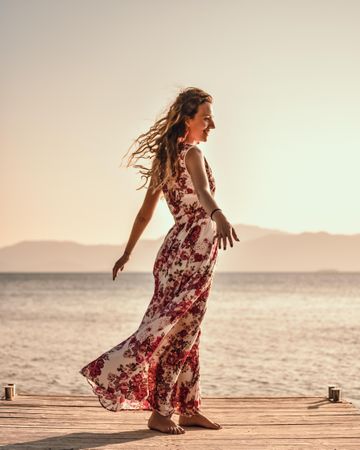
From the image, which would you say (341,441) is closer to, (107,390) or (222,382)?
(107,390)

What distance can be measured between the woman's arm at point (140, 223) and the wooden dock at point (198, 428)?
1.09 m

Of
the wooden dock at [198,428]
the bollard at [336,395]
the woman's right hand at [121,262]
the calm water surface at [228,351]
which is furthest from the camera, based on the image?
the calm water surface at [228,351]

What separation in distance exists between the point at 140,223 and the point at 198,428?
1.40 meters

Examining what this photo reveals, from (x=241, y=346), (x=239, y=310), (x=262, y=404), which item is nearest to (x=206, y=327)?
(x=241, y=346)

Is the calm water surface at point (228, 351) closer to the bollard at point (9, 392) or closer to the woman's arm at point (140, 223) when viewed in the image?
the bollard at point (9, 392)

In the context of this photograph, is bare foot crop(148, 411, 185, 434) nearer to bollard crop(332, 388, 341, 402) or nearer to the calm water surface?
bollard crop(332, 388, 341, 402)

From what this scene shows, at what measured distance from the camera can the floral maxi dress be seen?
534 cm

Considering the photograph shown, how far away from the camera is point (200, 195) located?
5.12 m

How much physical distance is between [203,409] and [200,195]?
6.58ft

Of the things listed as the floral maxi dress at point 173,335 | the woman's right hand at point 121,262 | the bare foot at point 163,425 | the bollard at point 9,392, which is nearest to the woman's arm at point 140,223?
the woman's right hand at point 121,262

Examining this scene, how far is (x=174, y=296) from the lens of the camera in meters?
5.42

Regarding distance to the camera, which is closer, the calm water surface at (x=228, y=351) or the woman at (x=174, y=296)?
the woman at (x=174, y=296)

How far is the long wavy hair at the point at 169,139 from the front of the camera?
17.9ft

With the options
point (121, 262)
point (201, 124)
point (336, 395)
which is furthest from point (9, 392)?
point (201, 124)
